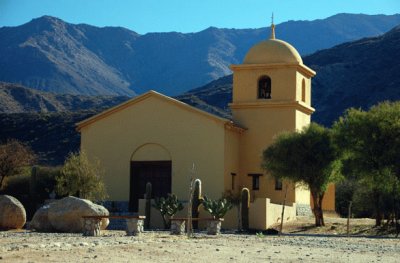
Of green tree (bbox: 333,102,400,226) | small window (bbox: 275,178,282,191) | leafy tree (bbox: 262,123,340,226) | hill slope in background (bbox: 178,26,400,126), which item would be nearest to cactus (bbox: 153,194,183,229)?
leafy tree (bbox: 262,123,340,226)

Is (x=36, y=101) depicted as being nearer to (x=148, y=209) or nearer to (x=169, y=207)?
(x=148, y=209)

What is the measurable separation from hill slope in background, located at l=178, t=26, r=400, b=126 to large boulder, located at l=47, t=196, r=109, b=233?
65458 millimetres

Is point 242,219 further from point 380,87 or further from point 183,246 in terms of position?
point 380,87

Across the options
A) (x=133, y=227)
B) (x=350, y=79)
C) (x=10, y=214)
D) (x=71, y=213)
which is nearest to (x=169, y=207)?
(x=71, y=213)

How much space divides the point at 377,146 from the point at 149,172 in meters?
14.9

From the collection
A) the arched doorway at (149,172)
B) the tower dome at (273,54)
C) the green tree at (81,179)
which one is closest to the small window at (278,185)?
the arched doorway at (149,172)

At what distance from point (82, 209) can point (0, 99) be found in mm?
98124

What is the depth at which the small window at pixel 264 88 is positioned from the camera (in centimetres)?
4841

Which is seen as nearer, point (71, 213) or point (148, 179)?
point (71, 213)

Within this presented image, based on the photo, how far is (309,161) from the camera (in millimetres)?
41406

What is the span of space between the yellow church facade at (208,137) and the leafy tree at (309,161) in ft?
12.4

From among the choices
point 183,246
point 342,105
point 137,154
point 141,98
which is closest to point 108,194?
point 137,154

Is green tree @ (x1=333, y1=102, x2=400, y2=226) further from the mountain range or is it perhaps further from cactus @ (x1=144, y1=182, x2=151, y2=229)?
the mountain range

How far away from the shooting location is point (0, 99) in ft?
416
